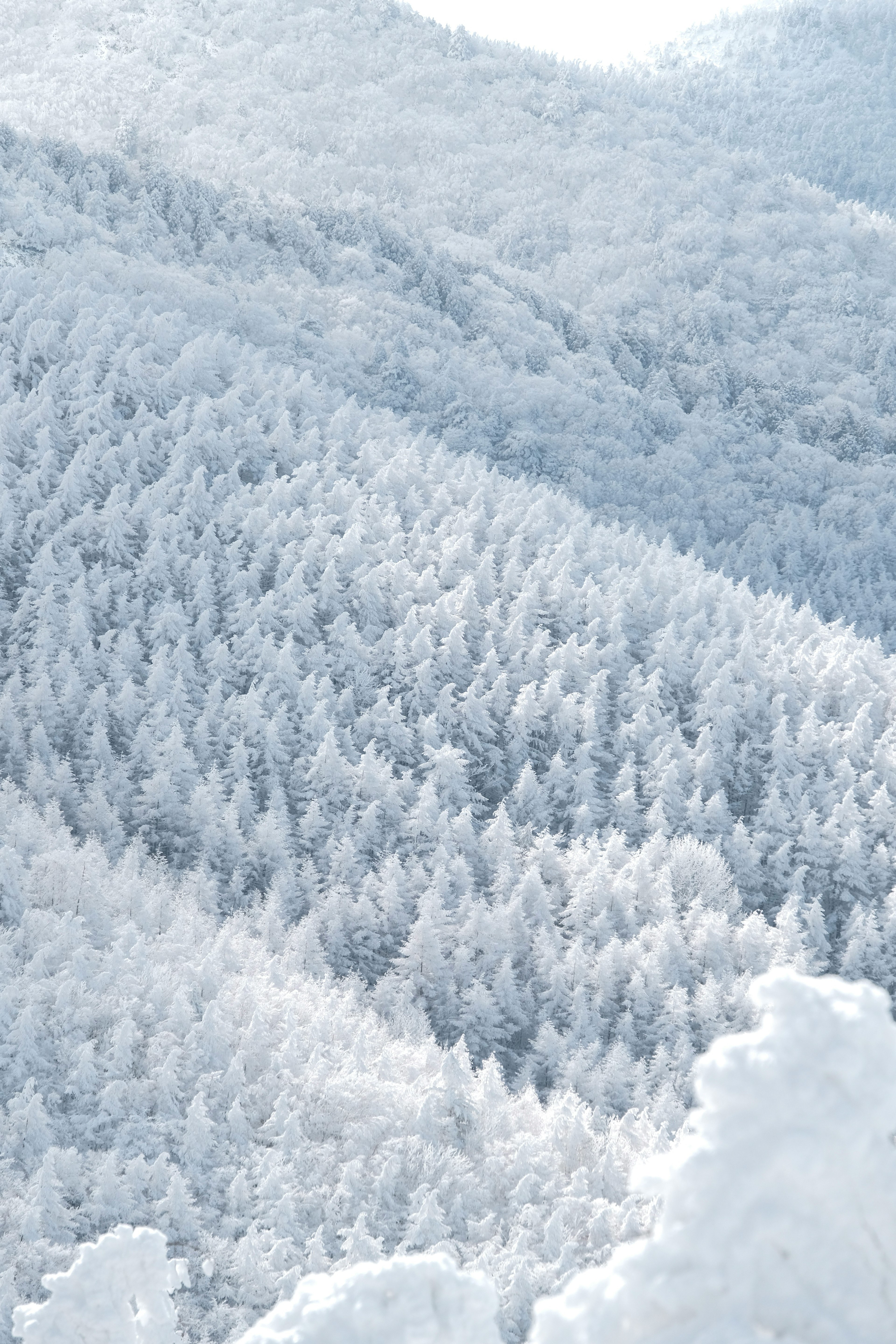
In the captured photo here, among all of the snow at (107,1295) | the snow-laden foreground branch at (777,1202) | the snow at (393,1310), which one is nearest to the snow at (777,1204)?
the snow-laden foreground branch at (777,1202)

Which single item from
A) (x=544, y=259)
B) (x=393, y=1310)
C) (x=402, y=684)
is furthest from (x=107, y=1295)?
(x=544, y=259)

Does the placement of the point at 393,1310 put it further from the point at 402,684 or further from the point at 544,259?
the point at 544,259

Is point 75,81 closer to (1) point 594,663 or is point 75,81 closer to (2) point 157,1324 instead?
(1) point 594,663

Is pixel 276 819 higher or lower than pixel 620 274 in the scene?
lower

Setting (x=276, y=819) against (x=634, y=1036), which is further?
(x=276, y=819)

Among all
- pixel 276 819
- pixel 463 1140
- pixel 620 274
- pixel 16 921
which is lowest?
pixel 276 819

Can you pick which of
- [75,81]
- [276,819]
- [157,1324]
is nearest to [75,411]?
[276,819]

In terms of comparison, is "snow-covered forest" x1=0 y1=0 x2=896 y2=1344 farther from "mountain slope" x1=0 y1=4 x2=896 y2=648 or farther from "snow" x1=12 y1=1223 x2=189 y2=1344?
"mountain slope" x1=0 y1=4 x2=896 y2=648
